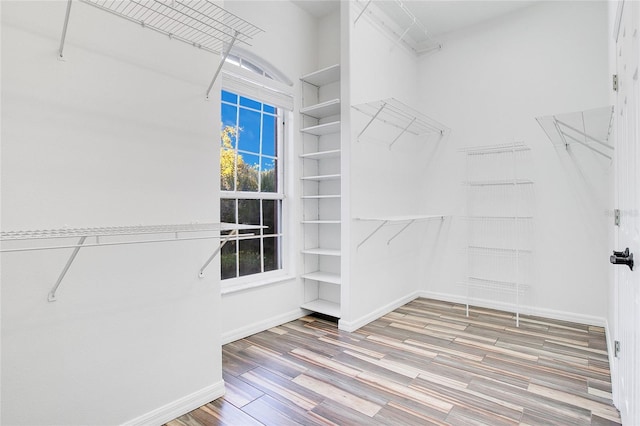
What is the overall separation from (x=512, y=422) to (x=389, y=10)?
3.78m

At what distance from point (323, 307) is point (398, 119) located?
2251mm

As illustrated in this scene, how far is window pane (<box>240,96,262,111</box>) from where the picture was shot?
3.12 meters

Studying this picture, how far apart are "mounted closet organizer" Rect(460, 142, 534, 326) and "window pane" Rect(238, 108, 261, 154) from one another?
93.0 inches

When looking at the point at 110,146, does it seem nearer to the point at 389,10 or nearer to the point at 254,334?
the point at 254,334

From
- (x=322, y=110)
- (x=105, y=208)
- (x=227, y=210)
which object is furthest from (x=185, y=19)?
(x=322, y=110)

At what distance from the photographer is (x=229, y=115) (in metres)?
3.02

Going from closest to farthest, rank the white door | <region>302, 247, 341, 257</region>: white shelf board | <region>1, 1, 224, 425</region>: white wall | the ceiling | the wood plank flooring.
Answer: the white door < <region>1, 1, 224, 425</region>: white wall < the wood plank flooring < <region>302, 247, 341, 257</region>: white shelf board < the ceiling

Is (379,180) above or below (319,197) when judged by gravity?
above

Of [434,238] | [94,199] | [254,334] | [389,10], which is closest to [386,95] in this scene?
[389,10]

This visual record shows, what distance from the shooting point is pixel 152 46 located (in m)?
1.80

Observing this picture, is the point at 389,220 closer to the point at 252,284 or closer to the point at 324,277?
the point at 324,277

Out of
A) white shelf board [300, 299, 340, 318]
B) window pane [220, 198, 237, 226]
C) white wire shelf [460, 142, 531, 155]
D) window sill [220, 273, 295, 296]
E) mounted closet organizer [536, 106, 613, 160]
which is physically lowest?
white shelf board [300, 299, 340, 318]

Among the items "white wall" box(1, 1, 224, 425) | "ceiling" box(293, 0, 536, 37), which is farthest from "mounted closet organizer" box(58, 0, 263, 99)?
"ceiling" box(293, 0, 536, 37)

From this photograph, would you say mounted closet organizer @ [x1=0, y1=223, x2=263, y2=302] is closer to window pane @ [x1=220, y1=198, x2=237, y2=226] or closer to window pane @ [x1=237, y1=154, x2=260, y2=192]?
window pane @ [x1=220, y1=198, x2=237, y2=226]
